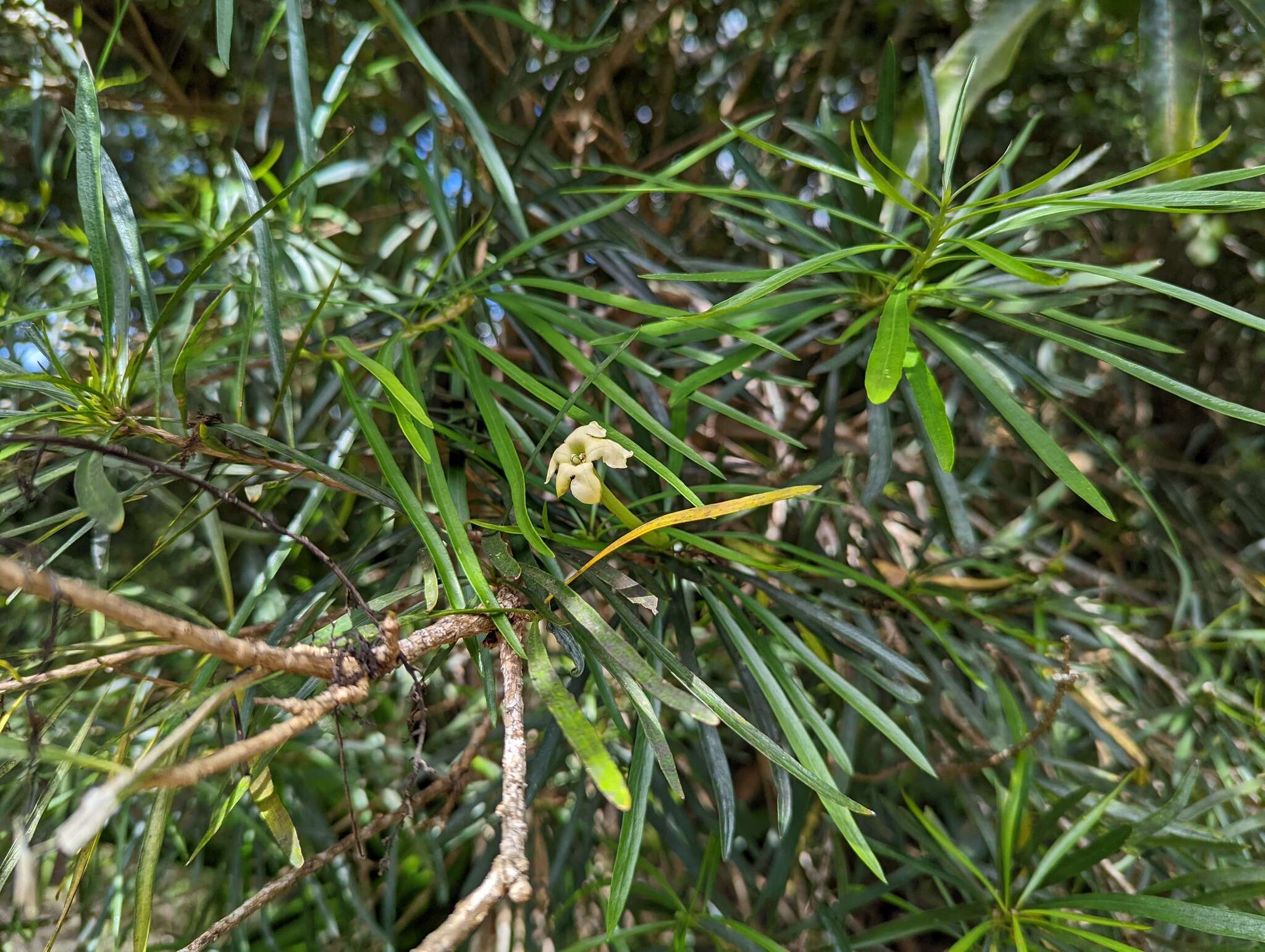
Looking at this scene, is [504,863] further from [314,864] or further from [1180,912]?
[1180,912]

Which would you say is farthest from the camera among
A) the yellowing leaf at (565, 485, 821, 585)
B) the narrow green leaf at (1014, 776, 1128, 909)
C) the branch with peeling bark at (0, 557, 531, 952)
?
the narrow green leaf at (1014, 776, 1128, 909)

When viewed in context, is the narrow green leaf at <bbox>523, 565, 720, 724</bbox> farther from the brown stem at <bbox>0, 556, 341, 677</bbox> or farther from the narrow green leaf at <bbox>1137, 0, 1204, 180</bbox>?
the narrow green leaf at <bbox>1137, 0, 1204, 180</bbox>

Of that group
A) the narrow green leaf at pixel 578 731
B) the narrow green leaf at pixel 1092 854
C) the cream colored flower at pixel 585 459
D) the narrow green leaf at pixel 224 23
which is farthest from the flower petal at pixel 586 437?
the narrow green leaf at pixel 1092 854

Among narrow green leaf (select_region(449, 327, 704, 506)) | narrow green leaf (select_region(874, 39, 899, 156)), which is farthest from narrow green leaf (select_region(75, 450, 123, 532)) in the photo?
narrow green leaf (select_region(874, 39, 899, 156))

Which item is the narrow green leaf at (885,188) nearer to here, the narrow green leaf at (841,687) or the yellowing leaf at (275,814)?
the narrow green leaf at (841,687)

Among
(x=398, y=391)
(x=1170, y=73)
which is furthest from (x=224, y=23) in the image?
(x=1170, y=73)
